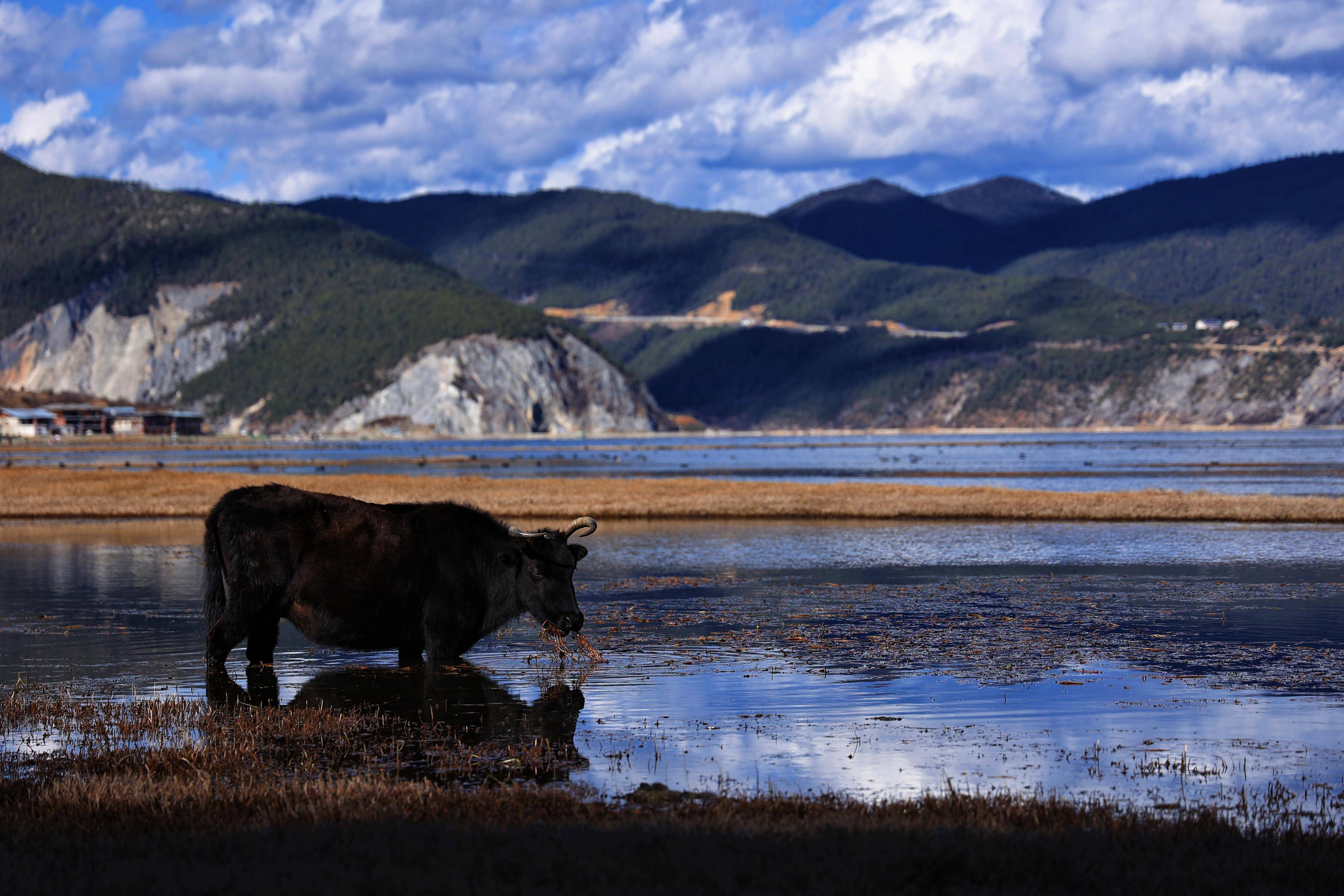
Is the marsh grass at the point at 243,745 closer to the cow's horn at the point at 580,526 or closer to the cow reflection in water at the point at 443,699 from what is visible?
the cow reflection in water at the point at 443,699

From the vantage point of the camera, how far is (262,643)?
17.2 m

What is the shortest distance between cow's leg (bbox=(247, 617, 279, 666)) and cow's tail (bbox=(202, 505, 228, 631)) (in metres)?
0.69

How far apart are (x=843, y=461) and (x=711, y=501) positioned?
223 feet

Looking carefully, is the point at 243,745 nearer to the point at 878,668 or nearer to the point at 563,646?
the point at 563,646

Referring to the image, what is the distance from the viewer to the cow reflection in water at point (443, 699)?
1362 cm

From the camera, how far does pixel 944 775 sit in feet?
37.9

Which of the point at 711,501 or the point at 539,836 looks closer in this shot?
the point at 539,836

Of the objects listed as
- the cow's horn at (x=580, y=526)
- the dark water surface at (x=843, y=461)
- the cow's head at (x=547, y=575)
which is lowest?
the dark water surface at (x=843, y=461)

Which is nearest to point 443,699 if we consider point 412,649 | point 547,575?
point 412,649

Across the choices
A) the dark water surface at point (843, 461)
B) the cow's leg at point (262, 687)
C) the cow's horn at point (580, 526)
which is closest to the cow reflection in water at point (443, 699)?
the cow's leg at point (262, 687)

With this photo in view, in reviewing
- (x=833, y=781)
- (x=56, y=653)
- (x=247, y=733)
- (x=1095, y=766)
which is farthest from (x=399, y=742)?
(x=56, y=653)

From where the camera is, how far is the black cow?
15633 millimetres

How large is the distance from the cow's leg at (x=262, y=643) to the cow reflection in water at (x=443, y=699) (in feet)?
0.50

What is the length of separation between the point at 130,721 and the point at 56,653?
5756 millimetres
